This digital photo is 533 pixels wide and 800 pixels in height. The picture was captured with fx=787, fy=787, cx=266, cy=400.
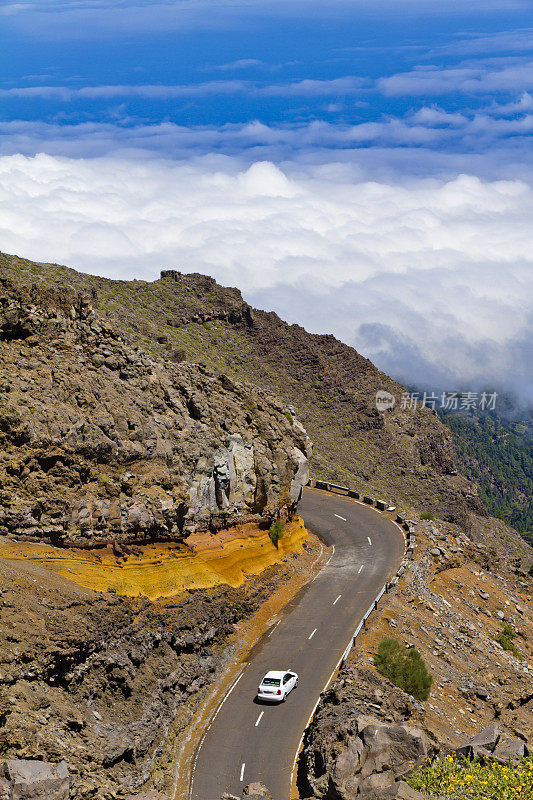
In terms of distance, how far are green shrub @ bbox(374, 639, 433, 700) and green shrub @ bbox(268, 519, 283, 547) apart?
34.0 feet

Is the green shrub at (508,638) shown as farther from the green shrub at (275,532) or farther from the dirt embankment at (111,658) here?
the dirt embankment at (111,658)

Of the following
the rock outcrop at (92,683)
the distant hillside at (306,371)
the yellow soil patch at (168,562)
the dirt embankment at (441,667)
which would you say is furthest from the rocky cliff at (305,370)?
the rock outcrop at (92,683)

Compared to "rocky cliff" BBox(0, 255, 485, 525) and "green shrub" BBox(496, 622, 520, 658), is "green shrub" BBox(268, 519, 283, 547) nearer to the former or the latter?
"green shrub" BBox(496, 622, 520, 658)

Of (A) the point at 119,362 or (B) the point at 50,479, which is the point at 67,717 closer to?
(B) the point at 50,479

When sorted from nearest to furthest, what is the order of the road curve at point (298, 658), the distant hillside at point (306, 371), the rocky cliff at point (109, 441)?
the road curve at point (298, 658) < the rocky cliff at point (109, 441) < the distant hillside at point (306, 371)

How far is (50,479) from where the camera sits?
2839 cm

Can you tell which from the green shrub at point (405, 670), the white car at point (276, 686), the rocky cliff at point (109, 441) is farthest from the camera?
the green shrub at point (405, 670)

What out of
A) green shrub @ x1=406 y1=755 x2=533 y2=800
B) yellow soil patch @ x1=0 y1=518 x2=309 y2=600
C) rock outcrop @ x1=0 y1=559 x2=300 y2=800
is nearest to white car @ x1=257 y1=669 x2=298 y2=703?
rock outcrop @ x1=0 y1=559 x2=300 y2=800

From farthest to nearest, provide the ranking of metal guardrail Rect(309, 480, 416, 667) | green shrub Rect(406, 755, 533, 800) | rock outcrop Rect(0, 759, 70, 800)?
metal guardrail Rect(309, 480, 416, 667)
green shrub Rect(406, 755, 533, 800)
rock outcrop Rect(0, 759, 70, 800)

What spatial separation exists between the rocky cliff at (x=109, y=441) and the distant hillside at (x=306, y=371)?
36.9m

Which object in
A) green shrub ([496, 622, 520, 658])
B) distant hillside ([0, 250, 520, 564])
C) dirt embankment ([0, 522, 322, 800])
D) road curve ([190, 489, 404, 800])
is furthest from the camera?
distant hillside ([0, 250, 520, 564])

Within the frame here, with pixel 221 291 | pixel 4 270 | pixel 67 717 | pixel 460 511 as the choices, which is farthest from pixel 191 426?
pixel 221 291

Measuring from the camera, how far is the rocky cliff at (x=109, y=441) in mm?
28156

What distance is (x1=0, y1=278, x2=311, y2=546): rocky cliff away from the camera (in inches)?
1109
